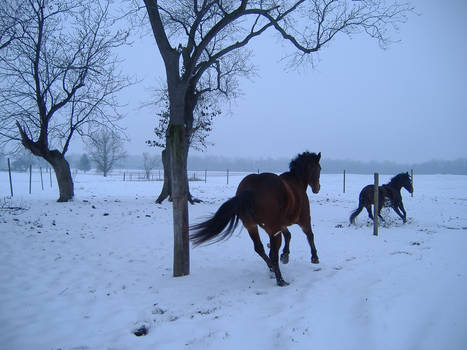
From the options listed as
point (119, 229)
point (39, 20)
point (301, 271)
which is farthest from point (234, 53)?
point (301, 271)

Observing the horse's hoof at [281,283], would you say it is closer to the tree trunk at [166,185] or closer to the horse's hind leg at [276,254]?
the horse's hind leg at [276,254]

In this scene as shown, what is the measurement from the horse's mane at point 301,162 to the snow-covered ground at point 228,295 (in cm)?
172

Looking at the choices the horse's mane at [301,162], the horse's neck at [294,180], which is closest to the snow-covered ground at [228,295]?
the horse's neck at [294,180]

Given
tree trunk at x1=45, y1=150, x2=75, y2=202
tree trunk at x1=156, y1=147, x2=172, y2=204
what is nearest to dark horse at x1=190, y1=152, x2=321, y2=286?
tree trunk at x1=156, y1=147, x2=172, y2=204

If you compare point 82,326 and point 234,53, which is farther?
point 234,53

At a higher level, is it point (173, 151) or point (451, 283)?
point (173, 151)

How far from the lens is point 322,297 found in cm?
374

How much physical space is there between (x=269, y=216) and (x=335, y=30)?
7.12 metres

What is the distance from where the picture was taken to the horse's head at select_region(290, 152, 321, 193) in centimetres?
562

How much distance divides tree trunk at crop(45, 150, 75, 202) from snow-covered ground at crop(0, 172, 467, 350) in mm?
7011

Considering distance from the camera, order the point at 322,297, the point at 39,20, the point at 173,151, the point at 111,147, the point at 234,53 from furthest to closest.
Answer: the point at 111,147
the point at 234,53
the point at 39,20
the point at 173,151
the point at 322,297

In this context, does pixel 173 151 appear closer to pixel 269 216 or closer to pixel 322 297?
pixel 269 216

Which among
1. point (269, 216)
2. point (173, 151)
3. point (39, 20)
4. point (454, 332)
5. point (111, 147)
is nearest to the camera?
point (454, 332)

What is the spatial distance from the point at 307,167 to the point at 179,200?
2515mm
